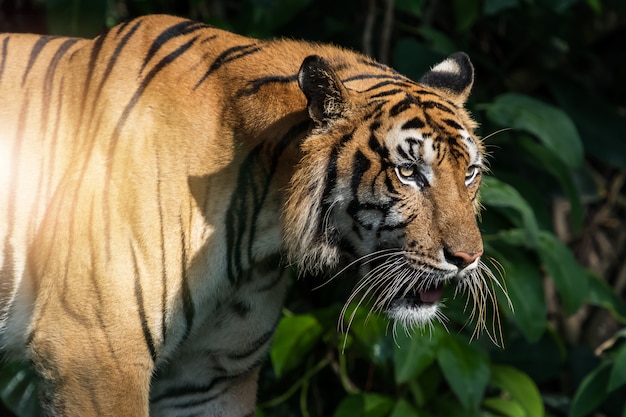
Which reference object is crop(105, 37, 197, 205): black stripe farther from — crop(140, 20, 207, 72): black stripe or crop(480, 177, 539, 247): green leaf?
crop(480, 177, 539, 247): green leaf

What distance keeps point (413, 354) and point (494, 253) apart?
1.70 feet

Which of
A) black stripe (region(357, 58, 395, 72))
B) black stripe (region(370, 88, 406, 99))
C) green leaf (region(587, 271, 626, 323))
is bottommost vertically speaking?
green leaf (region(587, 271, 626, 323))

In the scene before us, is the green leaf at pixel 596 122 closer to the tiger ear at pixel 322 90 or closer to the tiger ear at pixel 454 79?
the tiger ear at pixel 454 79

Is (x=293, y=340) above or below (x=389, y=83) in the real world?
below

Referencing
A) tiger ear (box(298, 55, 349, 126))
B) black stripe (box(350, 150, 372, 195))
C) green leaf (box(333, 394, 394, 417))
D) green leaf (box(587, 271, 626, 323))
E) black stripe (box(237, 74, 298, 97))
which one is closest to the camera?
tiger ear (box(298, 55, 349, 126))

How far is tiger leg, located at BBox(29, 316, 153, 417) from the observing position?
95.5 inches

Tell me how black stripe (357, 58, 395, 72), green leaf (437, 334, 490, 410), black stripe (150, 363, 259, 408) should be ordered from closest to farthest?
1. black stripe (357, 58, 395, 72)
2. black stripe (150, 363, 259, 408)
3. green leaf (437, 334, 490, 410)

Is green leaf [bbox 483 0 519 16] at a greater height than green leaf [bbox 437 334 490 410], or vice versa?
green leaf [bbox 483 0 519 16]

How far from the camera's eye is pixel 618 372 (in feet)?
12.2

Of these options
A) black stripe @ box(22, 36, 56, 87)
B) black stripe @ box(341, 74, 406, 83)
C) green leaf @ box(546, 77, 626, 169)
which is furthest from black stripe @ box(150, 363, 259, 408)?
green leaf @ box(546, 77, 626, 169)

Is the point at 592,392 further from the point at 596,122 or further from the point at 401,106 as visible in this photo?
Result: the point at 401,106

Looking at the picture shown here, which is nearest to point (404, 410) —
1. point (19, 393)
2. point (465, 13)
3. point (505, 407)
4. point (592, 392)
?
point (505, 407)

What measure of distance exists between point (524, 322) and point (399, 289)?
4.47 ft

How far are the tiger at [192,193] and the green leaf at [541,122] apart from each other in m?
1.33
